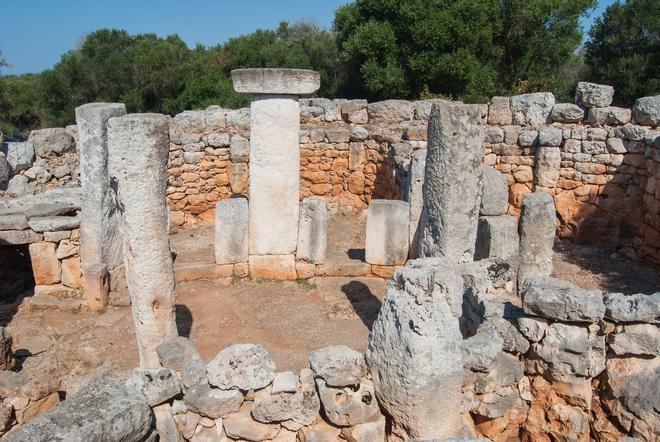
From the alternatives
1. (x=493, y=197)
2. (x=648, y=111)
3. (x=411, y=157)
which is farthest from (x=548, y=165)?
(x=493, y=197)

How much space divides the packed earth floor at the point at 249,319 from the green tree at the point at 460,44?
9673 millimetres

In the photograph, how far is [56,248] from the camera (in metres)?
7.21

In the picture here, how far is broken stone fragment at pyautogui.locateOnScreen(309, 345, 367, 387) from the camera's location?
388cm

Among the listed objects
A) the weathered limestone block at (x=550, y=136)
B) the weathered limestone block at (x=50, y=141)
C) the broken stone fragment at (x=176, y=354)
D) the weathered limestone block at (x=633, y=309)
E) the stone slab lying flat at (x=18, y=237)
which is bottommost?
the broken stone fragment at (x=176, y=354)

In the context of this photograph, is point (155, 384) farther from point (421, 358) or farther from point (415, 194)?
point (415, 194)

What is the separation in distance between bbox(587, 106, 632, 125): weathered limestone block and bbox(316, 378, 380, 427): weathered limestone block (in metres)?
8.20

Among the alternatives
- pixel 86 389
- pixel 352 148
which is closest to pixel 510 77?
pixel 352 148

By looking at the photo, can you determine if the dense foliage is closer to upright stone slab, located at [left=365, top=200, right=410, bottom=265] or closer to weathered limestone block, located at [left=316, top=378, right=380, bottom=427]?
upright stone slab, located at [left=365, top=200, right=410, bottom=265]

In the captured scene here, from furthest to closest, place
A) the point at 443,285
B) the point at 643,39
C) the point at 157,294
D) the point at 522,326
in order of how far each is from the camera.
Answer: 1. the point at 643,39
2. the point at 157,294
3. the point at 522,326
4. the point at 443,285

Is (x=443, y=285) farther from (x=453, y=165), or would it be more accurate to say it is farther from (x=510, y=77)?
(x=510, y=77)

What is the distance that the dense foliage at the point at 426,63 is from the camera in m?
16.5

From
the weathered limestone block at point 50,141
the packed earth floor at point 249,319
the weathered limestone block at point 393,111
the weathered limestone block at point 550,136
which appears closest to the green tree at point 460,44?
the weathered limestone block at point 393,111

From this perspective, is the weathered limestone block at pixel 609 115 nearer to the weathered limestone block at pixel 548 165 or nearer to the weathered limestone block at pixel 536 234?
the weathered limestone block at pixel 548 165

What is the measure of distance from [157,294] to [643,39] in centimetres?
1701
